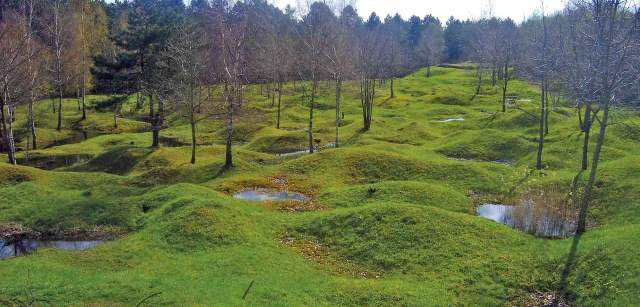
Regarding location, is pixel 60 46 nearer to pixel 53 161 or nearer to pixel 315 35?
pixel 53 161

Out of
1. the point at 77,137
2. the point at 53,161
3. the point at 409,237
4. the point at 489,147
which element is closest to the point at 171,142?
the point at 77,137

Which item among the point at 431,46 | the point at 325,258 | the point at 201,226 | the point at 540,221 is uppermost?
the point at 431,46

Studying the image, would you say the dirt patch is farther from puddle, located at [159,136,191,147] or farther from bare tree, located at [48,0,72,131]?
bare tree, located at [48,0,72,131]

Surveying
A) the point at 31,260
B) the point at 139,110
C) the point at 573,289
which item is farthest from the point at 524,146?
the point at 139,110

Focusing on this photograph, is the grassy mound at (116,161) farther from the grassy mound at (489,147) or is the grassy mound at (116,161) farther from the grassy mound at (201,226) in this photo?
the grassy mound at (489,147)

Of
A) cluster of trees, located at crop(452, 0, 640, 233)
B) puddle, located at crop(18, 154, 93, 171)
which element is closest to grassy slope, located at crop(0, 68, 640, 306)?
puddle, located at crop(18, 154, 93, 171)

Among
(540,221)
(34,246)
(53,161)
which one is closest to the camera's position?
(34,246)
